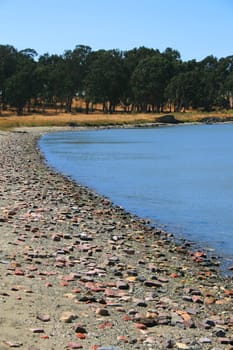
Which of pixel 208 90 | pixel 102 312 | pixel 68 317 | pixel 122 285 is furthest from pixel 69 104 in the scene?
pixel 68 317

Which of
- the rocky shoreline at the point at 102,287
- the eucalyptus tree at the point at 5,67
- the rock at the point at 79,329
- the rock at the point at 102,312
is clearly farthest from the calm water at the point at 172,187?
the eucalyptus tree at the point at 5,67

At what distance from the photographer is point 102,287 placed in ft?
34.1

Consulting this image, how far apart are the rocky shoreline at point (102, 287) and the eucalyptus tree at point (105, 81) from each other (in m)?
157

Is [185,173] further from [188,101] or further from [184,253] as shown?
[188,101]

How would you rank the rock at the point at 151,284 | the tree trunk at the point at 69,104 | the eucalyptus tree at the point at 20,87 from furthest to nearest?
the tree trunk at the point at 69,104 < the eucalyptus tree at the point at 20,87 < the rock at the point at 151,284

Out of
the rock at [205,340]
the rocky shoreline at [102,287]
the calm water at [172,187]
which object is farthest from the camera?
the calm water at [172,187]

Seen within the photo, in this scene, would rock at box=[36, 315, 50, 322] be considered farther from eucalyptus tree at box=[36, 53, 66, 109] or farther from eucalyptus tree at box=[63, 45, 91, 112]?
eucalyptus tree at box=[63, 45, 91, 112]

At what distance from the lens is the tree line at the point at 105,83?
167 meters

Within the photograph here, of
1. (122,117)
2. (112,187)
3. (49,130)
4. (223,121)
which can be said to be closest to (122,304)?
(112,187)

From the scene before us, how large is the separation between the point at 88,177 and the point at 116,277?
26327mm

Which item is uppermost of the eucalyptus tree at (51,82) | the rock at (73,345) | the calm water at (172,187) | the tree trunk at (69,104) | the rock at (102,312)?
the eucalyptus tree at (51,82)

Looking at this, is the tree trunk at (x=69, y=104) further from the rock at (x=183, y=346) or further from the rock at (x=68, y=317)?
the rock at (x=183, y=346)

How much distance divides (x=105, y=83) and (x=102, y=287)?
549 feet

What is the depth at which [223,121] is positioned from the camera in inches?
6905
